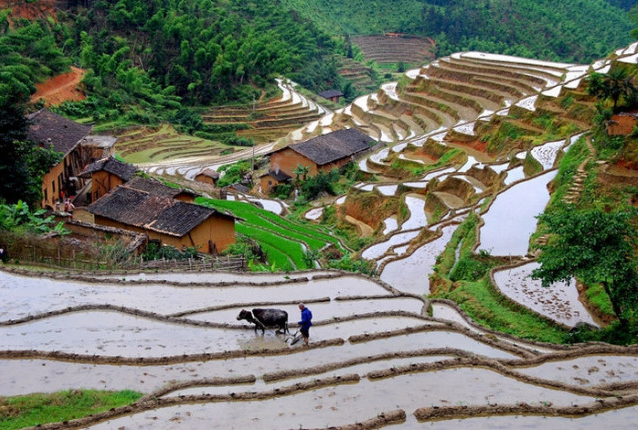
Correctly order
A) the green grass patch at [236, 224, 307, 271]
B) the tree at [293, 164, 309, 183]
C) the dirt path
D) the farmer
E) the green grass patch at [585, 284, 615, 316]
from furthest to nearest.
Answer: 1. the dirt path
2. the tree at [293, 164, 309, 183]
3. the green grass patch at [236, 224, 307, 271]
4. the green grass patch at [585, 284, 615, 316]
5. the farmer

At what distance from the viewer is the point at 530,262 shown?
58.0 feet

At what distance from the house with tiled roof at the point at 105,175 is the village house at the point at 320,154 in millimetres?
13426

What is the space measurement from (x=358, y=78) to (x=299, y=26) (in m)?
8.96

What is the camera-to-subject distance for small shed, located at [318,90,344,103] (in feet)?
233

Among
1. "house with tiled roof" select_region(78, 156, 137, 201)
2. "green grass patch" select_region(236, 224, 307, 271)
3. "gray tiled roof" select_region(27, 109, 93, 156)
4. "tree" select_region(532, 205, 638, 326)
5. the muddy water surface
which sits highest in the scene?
"gray tiled roof" select_region(27, 109, 93, 156)

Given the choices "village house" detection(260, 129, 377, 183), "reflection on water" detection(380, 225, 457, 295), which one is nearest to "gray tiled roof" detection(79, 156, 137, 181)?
"reflection on water" detection(380, 225, 457, 295)

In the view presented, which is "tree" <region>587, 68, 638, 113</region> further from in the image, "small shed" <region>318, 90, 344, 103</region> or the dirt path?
"small shed" <region>318, 90, 344, 103</region>

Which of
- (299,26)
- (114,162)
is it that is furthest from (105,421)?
(299,26)

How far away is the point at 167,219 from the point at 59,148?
8339mm

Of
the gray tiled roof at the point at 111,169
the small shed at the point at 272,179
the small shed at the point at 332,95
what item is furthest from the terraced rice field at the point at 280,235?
the small shed at the point at 332,95

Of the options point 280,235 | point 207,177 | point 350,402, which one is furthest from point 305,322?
point 207,177

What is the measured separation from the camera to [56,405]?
9.60m

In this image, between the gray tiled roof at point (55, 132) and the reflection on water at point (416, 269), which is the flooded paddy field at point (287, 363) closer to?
the reflection on water at point (416, 269)

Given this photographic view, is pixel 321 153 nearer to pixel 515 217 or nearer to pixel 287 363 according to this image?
pixel 515 217
